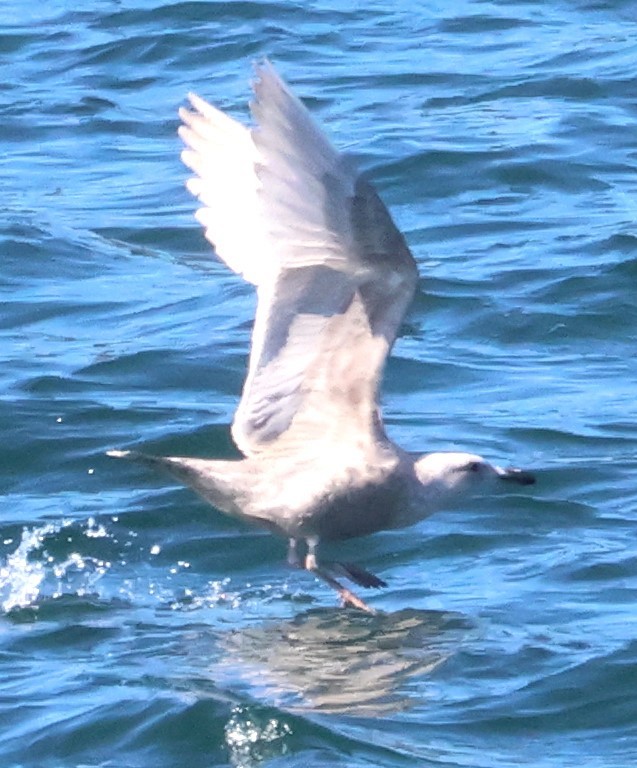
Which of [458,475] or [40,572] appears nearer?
[458,475]

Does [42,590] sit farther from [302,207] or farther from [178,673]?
[302,207]

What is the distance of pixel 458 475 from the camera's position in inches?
326

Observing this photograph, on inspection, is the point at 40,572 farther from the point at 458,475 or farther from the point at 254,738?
the point at 254,738

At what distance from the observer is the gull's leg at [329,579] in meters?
8.15

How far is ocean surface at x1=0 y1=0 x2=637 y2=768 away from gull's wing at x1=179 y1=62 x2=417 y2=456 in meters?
0.74

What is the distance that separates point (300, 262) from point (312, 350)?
0.34 metres

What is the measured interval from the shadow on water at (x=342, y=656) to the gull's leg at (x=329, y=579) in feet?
0.13

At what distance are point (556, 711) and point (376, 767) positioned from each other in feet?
2.74

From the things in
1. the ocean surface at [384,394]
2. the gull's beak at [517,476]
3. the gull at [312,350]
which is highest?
the gull at [312,350]

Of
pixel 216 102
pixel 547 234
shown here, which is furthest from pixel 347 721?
pixel 216 102

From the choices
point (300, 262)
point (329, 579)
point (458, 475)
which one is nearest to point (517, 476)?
point (458, 475)

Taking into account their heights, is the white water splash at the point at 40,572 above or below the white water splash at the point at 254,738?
below

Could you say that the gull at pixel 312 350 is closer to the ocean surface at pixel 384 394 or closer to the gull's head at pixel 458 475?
the gull's head at pixel 458 475

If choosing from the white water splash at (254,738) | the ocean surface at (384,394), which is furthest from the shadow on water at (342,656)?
the white water splash at (254,738)
